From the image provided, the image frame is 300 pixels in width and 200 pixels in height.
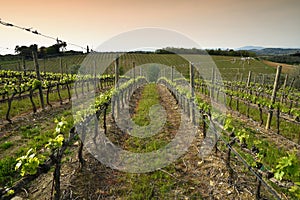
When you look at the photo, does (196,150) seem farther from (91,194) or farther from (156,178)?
(91,194)

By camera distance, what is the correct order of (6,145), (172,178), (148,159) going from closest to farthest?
(172,178)
(148,159)
(6,145)

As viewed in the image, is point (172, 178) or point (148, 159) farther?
point (148, 159)

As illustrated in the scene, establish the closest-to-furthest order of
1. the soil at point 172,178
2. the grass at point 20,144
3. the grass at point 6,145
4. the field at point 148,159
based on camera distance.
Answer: the field at point 148,159, the soil at point 172,178, the grass at point 20,144, the grass at point 6,145

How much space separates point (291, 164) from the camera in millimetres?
2787

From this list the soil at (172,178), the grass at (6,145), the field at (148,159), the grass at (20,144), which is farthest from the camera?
the grass at (6,145)

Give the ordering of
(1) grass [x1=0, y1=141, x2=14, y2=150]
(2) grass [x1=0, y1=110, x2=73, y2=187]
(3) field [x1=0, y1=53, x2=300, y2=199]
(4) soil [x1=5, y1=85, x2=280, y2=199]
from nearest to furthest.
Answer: (3) field [x1=0, y1=53, x2=300, y2=199], (4) soil [x1=5, y1=85, x2=280, y2=199], (2) grass [x1=0, y1=110, x2=73, y2=187], (1) grass [x1=0, y1=141, x2=14, y2=150]

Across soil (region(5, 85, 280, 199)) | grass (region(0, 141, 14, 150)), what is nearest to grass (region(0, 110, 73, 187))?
grass (region(0, 141, 14, 150))

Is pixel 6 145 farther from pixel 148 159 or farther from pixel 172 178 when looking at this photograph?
pixel 172 178

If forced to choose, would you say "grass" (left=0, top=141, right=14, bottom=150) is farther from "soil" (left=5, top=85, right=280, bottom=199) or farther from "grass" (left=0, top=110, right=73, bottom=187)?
"soil" (left=5, top=85, right=280, bottom=199)

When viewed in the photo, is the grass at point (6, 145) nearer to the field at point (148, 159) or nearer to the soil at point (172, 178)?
the field at point (148, 159)

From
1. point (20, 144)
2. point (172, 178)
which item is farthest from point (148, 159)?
point (20, 144)

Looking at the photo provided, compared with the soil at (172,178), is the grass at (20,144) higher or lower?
higher

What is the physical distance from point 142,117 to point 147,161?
14.2 ft

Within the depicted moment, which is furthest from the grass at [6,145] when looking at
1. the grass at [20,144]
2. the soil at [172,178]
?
the soil at [172,178]
